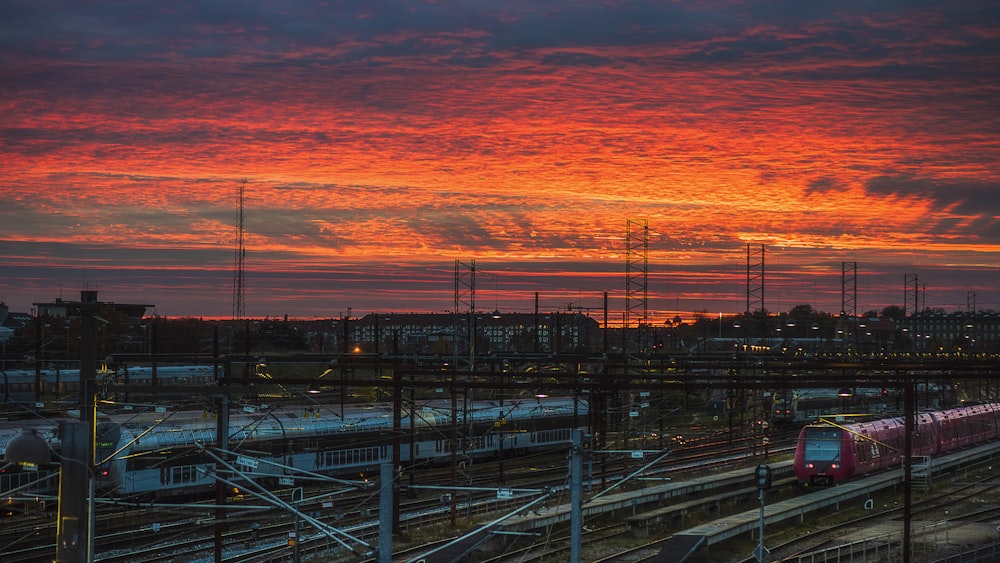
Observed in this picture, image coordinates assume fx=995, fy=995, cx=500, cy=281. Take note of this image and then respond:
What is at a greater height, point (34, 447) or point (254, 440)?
point (34, 447)

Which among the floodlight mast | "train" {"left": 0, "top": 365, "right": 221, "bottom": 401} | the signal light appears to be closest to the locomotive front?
the signal light

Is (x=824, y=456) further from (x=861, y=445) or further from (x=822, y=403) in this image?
(x=822, y=403)

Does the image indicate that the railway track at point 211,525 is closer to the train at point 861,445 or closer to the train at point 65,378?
the train at point 861,445

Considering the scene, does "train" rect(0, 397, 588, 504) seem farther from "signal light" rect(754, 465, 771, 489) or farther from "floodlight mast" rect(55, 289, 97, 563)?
"floodlight mast" rect(55, 289, 97, 563)

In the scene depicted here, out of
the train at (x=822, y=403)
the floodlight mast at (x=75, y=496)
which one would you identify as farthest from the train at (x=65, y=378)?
the floodlight mast at (x=75, y=496)

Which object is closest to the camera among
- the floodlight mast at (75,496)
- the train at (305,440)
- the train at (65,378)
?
the floodlight mast at (75,496)

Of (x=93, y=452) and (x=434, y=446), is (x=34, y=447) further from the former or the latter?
(x=434, y=446)

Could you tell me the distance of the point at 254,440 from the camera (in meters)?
30.6

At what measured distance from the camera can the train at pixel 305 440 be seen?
26469 millimetres

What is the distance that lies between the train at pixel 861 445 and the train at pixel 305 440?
25.2ft

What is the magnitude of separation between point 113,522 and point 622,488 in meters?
14.7

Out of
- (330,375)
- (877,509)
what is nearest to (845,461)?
(877,509)

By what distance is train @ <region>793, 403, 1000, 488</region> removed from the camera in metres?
31.4

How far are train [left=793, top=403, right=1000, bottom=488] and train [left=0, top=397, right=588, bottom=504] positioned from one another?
7.68 metres
